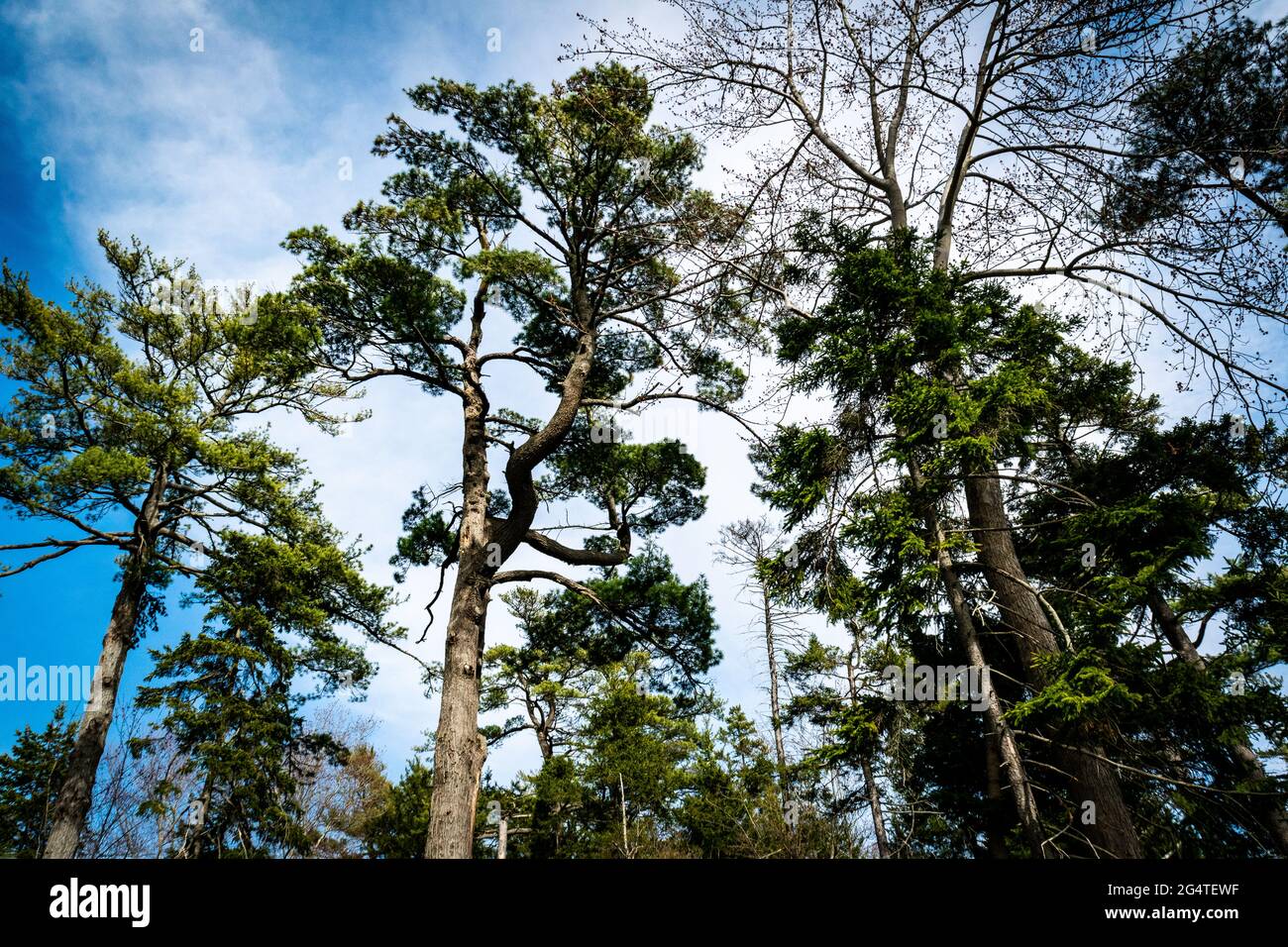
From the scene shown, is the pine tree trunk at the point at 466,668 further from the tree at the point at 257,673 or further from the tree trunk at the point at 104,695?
the tree trunk at the point at 104,695

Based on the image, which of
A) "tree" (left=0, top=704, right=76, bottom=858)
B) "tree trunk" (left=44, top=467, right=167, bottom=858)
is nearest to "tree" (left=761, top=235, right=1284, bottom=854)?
"tree trunk" (left=44, top=467, right=167, bottom=858)

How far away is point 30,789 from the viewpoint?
13828 millimetres

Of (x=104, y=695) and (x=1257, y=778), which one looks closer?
(x=1257, y=778)

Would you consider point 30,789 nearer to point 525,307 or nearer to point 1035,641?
point 525,307

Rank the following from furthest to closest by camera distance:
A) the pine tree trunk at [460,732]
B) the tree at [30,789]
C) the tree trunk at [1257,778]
A: the tree at [30,789]
the pine tree trunk at [460,732]
the tree trunk at [1257,778]

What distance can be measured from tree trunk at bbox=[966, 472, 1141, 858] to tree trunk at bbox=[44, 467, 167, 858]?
14.0 metres

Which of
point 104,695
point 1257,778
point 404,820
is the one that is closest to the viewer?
point 1257,778

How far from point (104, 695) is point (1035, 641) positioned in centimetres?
1482

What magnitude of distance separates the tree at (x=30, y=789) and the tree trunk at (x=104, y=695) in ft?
7.38

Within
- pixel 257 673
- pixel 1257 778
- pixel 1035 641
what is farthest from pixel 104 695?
pixel 1257 778

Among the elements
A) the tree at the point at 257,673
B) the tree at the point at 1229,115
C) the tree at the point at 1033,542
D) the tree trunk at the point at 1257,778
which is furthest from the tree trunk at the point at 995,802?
the tree at the point at 257,673

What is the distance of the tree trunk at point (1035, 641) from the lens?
15.6 ft

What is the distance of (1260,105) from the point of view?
5.42m
